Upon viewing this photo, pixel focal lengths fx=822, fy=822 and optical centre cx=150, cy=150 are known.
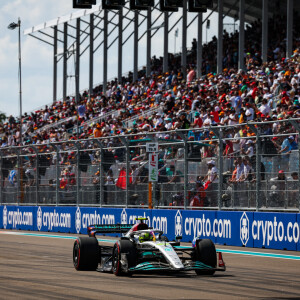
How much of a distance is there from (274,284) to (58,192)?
1426 cm

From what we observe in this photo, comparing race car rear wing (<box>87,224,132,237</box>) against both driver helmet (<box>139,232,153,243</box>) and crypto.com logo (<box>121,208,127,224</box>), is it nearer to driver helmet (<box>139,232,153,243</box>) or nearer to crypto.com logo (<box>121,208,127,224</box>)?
driver helmet (<box>139,232,153,243</box>)

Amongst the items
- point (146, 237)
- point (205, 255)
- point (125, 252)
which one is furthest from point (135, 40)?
point (125, 252)

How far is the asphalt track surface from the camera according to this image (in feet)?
29.5

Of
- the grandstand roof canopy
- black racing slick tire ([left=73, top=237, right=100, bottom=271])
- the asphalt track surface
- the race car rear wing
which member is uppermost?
the grandstand roof canopy

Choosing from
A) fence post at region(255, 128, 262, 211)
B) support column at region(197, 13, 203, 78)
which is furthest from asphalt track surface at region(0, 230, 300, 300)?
support column at region(197, 13, 203, 78)

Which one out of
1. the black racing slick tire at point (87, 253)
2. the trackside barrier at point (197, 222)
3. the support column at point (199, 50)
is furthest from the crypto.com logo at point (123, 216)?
A: the support column at point (199, 50)

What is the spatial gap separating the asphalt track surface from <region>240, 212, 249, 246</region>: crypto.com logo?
2.80m

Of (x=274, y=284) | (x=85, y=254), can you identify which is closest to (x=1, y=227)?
(x=85, y=254)

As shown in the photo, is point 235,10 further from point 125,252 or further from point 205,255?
point 125,252

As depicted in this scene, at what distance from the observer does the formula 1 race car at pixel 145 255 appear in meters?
10.7

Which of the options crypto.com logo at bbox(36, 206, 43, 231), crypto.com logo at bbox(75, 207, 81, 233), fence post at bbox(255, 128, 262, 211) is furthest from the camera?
crypto.com logo at bbox(36, 206, 43, 231)

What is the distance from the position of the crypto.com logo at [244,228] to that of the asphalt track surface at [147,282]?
2805 mm

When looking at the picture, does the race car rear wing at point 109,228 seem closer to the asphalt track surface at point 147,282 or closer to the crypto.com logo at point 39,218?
the asphalt track surface at point 147,282

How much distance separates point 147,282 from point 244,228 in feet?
24.4
